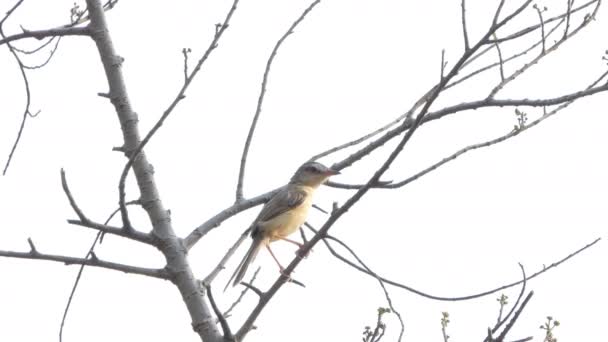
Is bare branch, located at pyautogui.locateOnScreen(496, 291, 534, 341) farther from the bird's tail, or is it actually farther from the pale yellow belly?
the pale yellow belly

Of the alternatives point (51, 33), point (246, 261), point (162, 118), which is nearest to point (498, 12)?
point (162, 118)

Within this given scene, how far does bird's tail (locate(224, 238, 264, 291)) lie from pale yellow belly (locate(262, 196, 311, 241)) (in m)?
0.09

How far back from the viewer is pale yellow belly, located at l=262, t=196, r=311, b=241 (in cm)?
662

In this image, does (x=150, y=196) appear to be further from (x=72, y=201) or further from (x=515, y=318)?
(x=515, y=318)

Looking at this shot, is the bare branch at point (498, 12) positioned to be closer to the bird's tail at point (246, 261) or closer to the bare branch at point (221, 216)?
the bare branch at point (221, 216)

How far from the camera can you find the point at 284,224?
6.64m

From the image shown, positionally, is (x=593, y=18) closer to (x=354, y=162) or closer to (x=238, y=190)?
(x=354, y=162)

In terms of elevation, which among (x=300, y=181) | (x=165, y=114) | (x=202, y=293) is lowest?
(x=202, y=293)

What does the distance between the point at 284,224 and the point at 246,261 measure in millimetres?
545

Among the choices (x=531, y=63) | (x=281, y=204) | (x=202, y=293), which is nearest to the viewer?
(x=202, y=293)

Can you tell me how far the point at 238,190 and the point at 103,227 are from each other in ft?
3.43

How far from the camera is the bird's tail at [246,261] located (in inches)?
231

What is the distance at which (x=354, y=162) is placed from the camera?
4.96 metres

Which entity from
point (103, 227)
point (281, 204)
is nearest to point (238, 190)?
point (103, 227)
